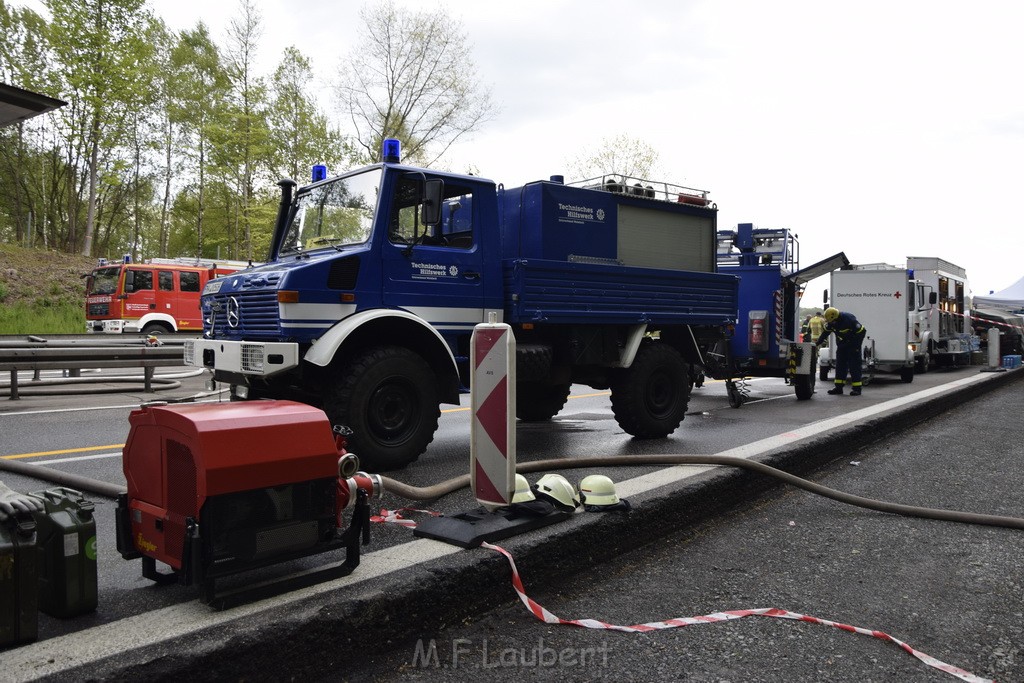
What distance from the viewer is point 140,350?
40.0 feet

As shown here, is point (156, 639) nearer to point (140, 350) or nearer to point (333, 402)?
point (333, 402)

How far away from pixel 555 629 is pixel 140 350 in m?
10.9

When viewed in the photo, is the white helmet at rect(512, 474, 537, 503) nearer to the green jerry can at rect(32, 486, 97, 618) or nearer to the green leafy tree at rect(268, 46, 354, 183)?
the green jerry can at rect(32, 486, 97, 618)

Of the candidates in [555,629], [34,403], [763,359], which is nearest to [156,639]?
[555,629]

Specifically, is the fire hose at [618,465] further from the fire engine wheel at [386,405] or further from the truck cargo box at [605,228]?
the truck cargo box at [605,228]

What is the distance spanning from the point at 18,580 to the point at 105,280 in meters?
22.7

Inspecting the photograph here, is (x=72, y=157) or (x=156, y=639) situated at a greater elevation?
(x=72, y=157)

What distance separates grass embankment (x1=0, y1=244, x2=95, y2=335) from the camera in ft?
88.6

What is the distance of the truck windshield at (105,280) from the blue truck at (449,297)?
17.3 meters

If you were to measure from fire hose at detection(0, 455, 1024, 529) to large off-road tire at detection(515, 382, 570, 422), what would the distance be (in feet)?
10.9

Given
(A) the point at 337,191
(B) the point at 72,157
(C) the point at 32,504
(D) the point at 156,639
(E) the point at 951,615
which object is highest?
(B) the point at 72,157

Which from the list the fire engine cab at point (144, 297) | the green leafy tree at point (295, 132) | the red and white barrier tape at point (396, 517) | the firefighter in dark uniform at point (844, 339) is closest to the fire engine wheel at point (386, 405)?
the red and white barrier tape at point (396, 517)

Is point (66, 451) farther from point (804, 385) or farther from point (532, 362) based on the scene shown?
point (804, 385)

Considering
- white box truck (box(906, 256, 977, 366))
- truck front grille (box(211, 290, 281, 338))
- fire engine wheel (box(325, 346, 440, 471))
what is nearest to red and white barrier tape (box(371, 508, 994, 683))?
fire engine wheel (box(325, 346, 440, 471))
